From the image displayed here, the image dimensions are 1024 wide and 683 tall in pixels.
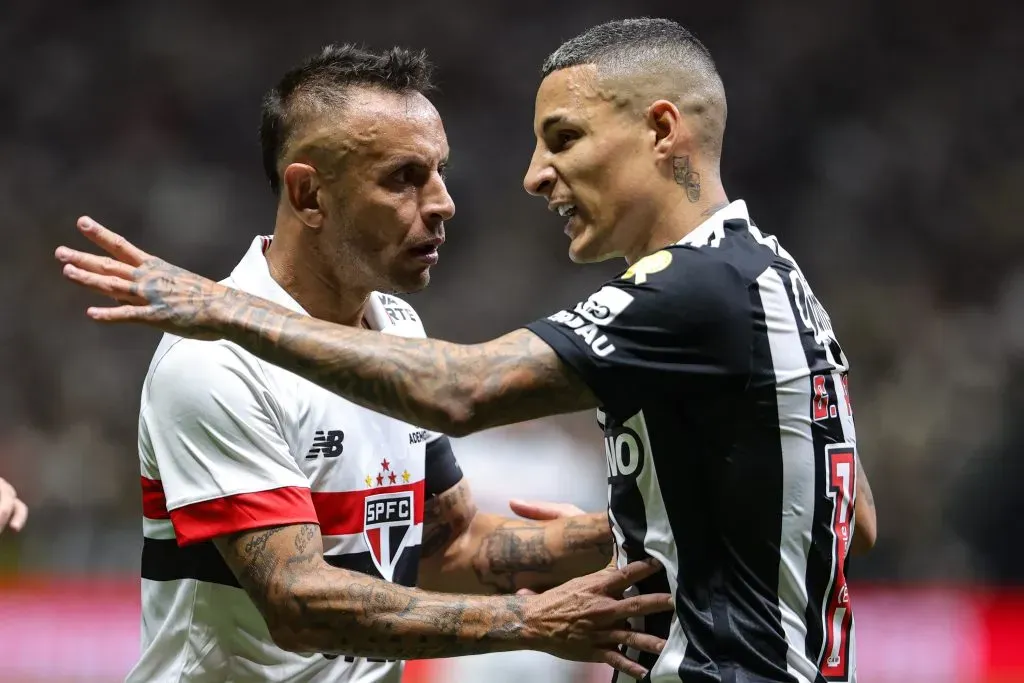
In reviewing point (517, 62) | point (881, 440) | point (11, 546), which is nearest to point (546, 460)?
point (881, 440)

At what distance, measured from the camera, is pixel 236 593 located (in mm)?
3135

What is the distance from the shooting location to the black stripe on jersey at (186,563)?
3141mm

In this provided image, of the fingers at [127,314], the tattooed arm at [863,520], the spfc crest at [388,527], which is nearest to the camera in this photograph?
Answer: the fingers at [127,314]

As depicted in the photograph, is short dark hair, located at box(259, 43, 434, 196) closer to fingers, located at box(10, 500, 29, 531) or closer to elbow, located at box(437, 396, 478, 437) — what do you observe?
fingers, located at box(10, 500, 29, 531)

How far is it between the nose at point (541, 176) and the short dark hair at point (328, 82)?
597 mm

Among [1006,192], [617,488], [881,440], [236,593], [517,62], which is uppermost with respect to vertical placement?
[517,62]

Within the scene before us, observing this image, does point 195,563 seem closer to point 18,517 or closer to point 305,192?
point 18,517

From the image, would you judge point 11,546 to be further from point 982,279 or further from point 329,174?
point 982,279

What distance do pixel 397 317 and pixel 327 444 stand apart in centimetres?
71

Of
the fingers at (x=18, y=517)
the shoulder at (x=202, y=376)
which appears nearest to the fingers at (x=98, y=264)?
the shoulder at (x=202, y=376)

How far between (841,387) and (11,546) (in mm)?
5813

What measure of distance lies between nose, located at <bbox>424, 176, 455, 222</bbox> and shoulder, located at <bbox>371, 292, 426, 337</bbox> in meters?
0.41

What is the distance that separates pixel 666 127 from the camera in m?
2.98

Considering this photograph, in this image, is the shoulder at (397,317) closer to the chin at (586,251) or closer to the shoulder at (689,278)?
the chin at (586,251)
